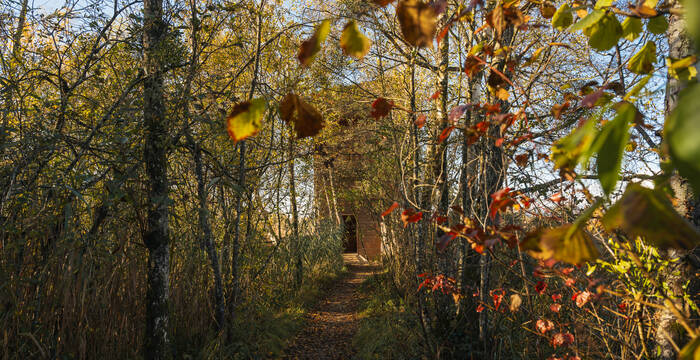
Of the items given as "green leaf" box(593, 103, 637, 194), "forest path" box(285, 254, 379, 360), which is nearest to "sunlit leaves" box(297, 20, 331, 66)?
"green leaf" box(593, 103, 637, 194)

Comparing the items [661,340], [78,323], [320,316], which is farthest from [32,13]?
[320,316]

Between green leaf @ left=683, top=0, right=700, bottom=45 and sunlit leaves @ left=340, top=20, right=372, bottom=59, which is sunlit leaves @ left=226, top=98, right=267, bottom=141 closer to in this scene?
sunlit leaves @ left=340, top=20, right=372, bottom=59

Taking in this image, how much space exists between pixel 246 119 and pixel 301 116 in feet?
0.34

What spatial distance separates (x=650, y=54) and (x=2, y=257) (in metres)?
4.09

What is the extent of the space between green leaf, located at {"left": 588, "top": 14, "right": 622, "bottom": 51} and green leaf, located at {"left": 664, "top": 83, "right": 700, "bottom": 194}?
648 mm

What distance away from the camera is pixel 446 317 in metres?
4.77

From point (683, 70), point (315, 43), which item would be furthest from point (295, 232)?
point (683, 70)

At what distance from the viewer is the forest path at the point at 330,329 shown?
580 centimetres

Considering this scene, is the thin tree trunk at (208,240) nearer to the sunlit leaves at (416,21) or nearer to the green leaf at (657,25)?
the sunlit leaves at (416,21)

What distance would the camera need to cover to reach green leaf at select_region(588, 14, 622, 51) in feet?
2.78

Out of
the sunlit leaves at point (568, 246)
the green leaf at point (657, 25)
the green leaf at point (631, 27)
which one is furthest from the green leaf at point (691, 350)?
the green leaf at point (657, 25)

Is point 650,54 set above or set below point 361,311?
above

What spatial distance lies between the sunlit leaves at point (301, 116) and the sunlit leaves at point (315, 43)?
0.28 ft

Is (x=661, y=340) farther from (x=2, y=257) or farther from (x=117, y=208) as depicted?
(x=2, y=257)
